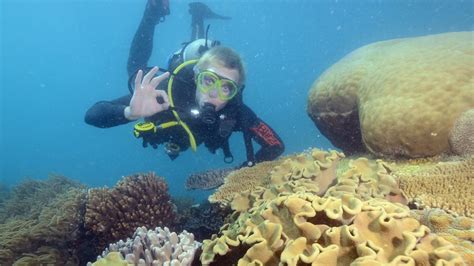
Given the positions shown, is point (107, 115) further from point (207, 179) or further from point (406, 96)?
point (406, 96)

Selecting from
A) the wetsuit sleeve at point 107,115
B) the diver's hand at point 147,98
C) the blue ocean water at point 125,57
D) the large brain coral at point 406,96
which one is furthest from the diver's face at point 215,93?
the blue ocean water at point 125,57

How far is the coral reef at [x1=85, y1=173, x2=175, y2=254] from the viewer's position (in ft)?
16.8

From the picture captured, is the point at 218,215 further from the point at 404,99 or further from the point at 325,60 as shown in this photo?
the point at 325,60

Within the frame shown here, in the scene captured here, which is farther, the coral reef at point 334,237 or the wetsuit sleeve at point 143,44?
the wetsuit sleeve at point 143,44

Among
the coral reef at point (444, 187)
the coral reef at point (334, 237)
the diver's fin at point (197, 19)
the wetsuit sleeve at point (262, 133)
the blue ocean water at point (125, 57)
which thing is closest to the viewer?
the coral reef at point (334, 237)

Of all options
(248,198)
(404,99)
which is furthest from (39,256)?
(404,99)

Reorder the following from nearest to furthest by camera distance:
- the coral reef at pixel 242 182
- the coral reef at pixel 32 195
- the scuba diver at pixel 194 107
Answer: the coral reef at pixel 242 182
the scuba diver at pixel 194 107
the coral reef at pixel 32 195

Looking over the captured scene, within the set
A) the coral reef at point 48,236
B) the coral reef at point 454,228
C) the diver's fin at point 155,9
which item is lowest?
the coral reef at point 454,228

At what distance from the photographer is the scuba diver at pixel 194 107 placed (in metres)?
5.93

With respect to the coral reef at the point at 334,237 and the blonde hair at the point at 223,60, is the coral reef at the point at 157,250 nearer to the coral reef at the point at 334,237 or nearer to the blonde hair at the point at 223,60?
the coral reef at the point at 334,237

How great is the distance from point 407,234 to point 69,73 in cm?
16207

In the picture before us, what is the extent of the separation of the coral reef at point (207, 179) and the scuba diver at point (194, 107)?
0.39m

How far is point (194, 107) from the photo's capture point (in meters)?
6.55

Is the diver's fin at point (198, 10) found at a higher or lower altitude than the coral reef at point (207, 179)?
higher
